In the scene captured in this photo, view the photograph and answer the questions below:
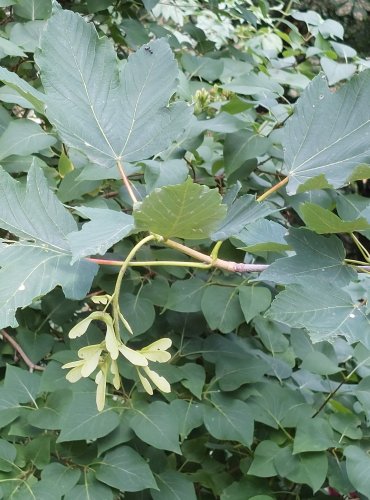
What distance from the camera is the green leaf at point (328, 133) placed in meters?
Result: 0.62

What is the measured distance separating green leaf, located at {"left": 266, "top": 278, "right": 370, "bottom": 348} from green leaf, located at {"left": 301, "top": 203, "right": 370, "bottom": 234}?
5 cm

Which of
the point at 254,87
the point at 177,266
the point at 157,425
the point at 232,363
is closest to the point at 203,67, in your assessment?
the point at 254,87

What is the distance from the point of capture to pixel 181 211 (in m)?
0.48

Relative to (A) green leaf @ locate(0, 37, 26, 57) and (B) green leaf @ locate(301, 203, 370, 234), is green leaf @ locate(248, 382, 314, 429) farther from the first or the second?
(A) green leaf @ locate(0, 37, 26, 57)

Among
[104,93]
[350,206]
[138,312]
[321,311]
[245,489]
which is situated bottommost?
[245,489]

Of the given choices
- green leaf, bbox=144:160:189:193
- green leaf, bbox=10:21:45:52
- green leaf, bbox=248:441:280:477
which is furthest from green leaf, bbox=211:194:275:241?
green leaf, bbox=10:21:45:52

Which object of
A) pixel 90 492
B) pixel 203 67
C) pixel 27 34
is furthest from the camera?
pixel 203 67

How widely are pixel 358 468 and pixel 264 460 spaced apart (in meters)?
0.13

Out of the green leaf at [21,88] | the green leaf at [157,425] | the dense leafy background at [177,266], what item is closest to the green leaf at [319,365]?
the dense leafy background at [177,266]

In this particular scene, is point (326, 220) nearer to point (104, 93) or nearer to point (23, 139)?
point (104, 93)

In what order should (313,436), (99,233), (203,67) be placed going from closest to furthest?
1. (99,233)
2. (313,436)
3. (203,67)

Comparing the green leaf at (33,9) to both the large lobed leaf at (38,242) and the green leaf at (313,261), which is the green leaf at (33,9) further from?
the green leaf at (313,261)

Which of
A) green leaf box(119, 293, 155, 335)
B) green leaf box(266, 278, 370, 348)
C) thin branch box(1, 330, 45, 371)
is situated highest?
green leaf box(266, 278, 370, 348)

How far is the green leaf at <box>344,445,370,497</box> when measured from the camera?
83cm
